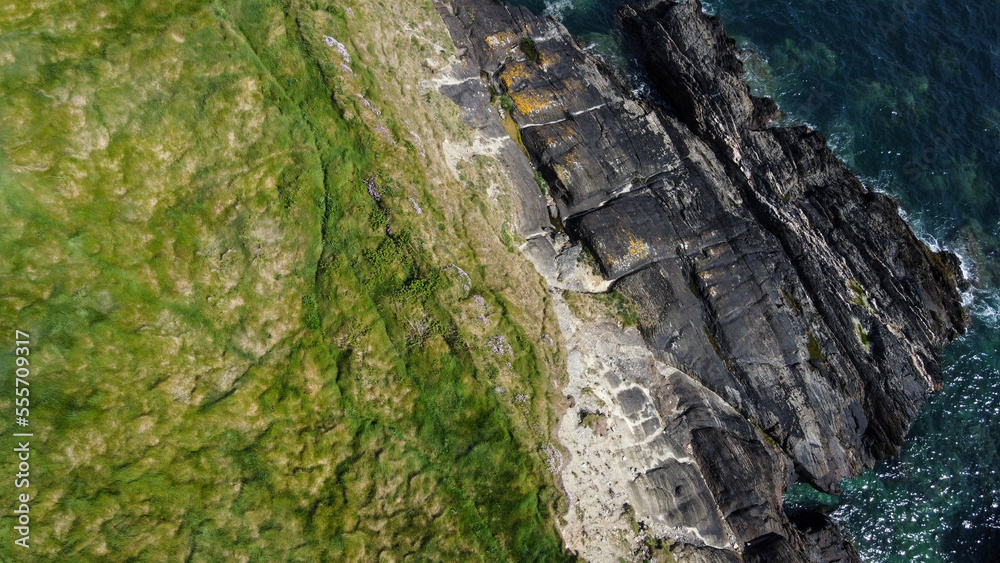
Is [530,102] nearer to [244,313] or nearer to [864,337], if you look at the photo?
[244,313]

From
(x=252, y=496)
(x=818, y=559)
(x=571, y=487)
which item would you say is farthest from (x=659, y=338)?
(x=252, y=496)

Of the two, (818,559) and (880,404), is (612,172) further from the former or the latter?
(818,559)

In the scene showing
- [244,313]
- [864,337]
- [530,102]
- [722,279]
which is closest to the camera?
[244,313]

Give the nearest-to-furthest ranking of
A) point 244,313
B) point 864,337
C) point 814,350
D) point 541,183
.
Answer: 1. point 244,313
2. point 814,350
3. point 541,183
4. point 864,337

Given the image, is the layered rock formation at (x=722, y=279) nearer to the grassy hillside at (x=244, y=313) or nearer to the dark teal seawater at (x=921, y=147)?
the dark teal seawater at (x=921, y=147)

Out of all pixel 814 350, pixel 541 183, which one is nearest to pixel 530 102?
pixel 541 183

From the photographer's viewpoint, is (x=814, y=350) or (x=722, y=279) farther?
(x=814, y=350)

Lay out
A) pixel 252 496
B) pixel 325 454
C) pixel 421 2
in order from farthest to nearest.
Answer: pixel 421 2 < pixel 325 454 < pixel 252 496
